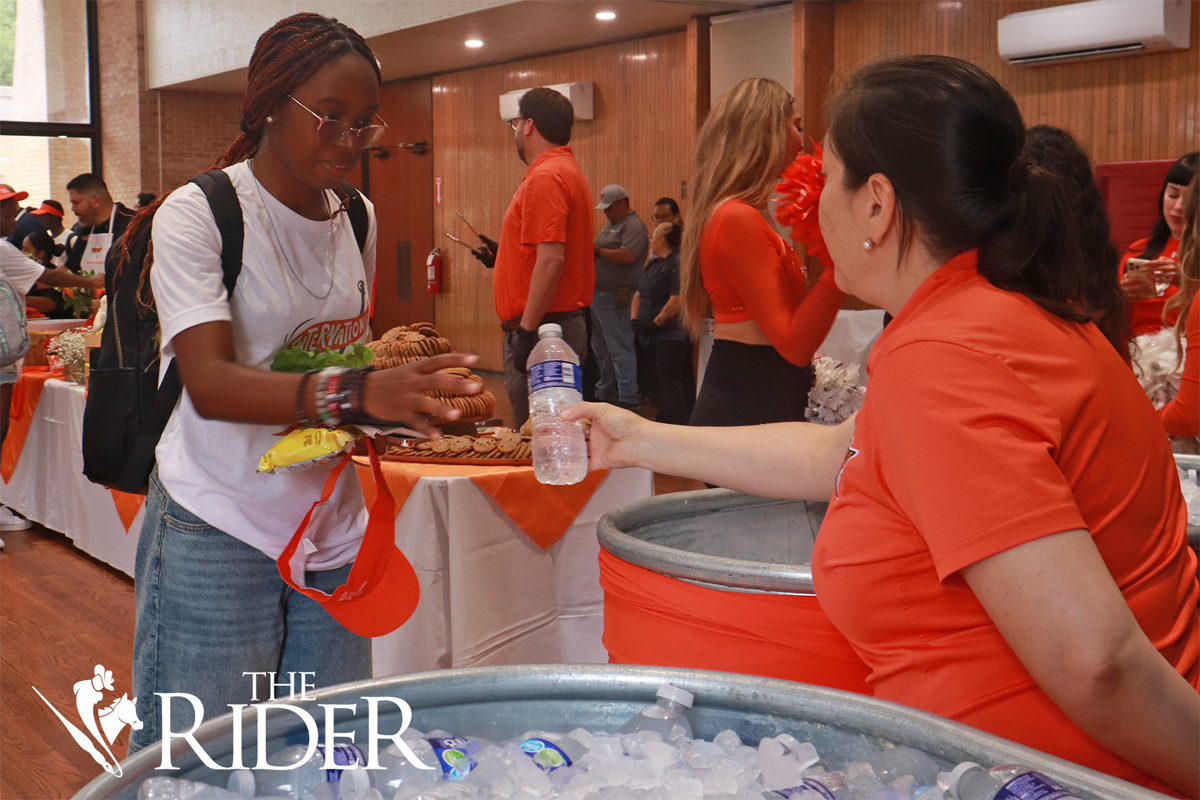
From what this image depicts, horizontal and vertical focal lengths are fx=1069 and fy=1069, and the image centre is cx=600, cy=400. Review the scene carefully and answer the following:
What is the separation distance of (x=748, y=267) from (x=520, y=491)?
816mm

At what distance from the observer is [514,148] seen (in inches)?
397

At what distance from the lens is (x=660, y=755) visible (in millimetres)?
908

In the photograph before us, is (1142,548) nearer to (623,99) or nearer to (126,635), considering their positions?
(126,635)

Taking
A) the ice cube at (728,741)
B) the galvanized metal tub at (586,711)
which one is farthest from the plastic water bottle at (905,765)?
the ice cube at (728,741)

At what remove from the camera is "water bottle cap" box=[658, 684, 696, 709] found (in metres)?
0.96

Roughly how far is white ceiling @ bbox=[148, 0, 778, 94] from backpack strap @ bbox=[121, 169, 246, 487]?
6445 millimetres

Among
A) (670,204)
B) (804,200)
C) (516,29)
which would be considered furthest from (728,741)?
(516,29)

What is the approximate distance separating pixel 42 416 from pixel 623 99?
5.71m

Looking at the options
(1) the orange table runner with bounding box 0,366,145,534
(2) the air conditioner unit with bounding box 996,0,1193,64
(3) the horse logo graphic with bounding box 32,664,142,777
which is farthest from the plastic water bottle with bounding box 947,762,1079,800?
(2) the air conditioner unit with bounding box 996,0,1193,64

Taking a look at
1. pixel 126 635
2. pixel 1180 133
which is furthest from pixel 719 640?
pixel 1180 133

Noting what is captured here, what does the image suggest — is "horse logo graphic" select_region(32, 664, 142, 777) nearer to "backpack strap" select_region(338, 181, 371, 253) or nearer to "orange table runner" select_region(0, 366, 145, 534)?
"backpack strap" select_region(338, 181, 371, 253)

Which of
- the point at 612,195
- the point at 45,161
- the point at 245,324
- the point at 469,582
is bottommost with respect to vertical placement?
the point at 469,582

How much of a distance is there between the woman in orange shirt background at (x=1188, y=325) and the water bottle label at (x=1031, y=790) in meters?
1.97

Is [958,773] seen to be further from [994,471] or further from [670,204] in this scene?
[670,204]
